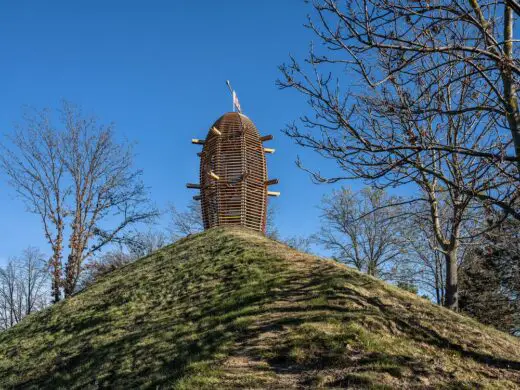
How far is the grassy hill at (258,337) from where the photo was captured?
17.1ft

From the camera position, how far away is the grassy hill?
5.21 meters

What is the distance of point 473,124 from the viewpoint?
29.1 ft

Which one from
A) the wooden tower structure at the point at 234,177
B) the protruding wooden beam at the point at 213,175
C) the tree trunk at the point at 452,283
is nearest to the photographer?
the tree trunk at the point at 452,283

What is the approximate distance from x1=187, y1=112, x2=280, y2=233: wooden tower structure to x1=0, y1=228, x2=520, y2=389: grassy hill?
3187 millimetres

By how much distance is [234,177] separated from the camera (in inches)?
535

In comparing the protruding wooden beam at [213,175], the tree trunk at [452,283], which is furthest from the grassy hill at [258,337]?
the protruding wooden beam at [213,175]

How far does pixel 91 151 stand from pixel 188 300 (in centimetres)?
1064

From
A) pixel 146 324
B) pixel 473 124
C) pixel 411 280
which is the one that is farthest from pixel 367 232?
pixel 146 324

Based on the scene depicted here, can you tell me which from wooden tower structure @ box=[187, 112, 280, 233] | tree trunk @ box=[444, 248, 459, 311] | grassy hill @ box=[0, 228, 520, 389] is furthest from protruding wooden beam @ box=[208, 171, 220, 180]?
tree trunk @ box=[444, 248, 459, 311]

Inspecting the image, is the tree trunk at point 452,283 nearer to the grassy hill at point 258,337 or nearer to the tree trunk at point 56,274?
the grassy hill at point 258,337

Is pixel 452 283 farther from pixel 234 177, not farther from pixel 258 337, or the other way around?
pixel 234 177

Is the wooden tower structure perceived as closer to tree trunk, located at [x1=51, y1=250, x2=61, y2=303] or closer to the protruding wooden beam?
the protruding wooden beam

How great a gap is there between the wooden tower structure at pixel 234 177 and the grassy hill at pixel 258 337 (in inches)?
125

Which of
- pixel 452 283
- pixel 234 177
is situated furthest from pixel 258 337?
pixel 234 177
